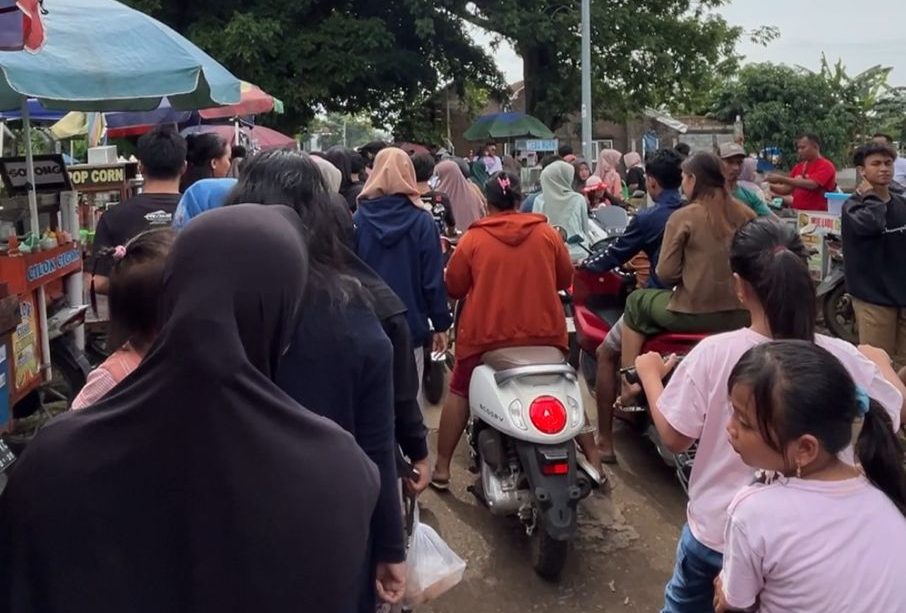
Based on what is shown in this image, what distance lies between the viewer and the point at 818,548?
1.76 metres

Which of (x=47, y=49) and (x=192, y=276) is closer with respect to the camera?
(x=192, y=276)

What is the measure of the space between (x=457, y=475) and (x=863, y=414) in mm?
3071

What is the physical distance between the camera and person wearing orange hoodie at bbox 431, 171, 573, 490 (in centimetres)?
408

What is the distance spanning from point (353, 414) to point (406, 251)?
2.06 meters

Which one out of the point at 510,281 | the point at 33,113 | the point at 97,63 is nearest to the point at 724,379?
the point at 510,281

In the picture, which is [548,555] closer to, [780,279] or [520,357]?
[520,357]

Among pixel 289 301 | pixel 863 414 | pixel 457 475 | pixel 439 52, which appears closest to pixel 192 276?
pixel 289 301

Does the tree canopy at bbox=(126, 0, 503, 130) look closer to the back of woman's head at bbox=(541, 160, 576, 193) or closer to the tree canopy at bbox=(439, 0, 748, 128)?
the tree canopy at bbox=(439, 0, 748, 128)

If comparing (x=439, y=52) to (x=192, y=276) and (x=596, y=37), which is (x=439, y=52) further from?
(x=192, y=276)

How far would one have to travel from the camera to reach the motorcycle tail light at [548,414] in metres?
3.74

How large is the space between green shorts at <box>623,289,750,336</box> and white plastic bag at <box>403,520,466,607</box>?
184 cm

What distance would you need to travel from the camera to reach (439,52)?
21.2 metres

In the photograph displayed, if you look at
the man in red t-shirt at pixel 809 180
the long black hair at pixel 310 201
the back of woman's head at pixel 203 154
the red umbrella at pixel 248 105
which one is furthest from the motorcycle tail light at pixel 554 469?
the red umbrella at pixel 248 105

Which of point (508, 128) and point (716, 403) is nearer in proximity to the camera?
point (716, 403)
